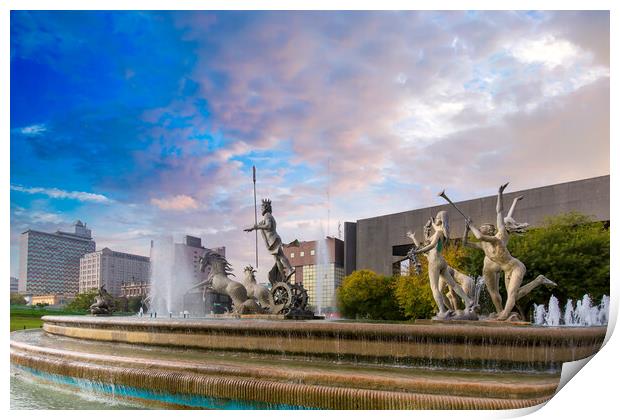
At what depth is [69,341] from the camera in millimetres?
16000

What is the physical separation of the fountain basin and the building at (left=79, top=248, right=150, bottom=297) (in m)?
34.3

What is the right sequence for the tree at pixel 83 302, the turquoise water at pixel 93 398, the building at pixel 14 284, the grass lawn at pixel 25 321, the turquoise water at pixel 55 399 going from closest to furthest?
1. the turquoise water at pixel 93 398
2. the turquoise water at pixel 55 399
3. the grass lawn at pixel 25 321
4. the tree at pixel 83 302
5. the building at pixel 14 284

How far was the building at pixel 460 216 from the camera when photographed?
3694 cm

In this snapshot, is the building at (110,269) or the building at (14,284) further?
the building at (110,269)

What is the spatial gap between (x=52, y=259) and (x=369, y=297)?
29.1 meters

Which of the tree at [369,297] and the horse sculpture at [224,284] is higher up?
the horse sculpture at [224,284]

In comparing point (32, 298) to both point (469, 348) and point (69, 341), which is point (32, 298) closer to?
point (69, 341)

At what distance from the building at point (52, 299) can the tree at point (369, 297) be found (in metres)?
24.7

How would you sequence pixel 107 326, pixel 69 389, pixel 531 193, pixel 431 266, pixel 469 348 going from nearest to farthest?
pixel 469 348
pixel 69 389
pixel 431 266
pixel 107 326
pixel 531 193

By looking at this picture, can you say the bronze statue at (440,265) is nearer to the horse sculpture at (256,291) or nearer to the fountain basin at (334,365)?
the fountain basin at (334,365)

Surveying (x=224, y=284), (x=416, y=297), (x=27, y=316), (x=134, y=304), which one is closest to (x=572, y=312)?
(x=416, y=297)

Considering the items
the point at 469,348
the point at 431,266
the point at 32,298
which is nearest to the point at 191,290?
the point at 431,266

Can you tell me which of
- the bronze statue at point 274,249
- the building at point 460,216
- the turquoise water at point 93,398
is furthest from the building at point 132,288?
the turquoise water at point 93,398
